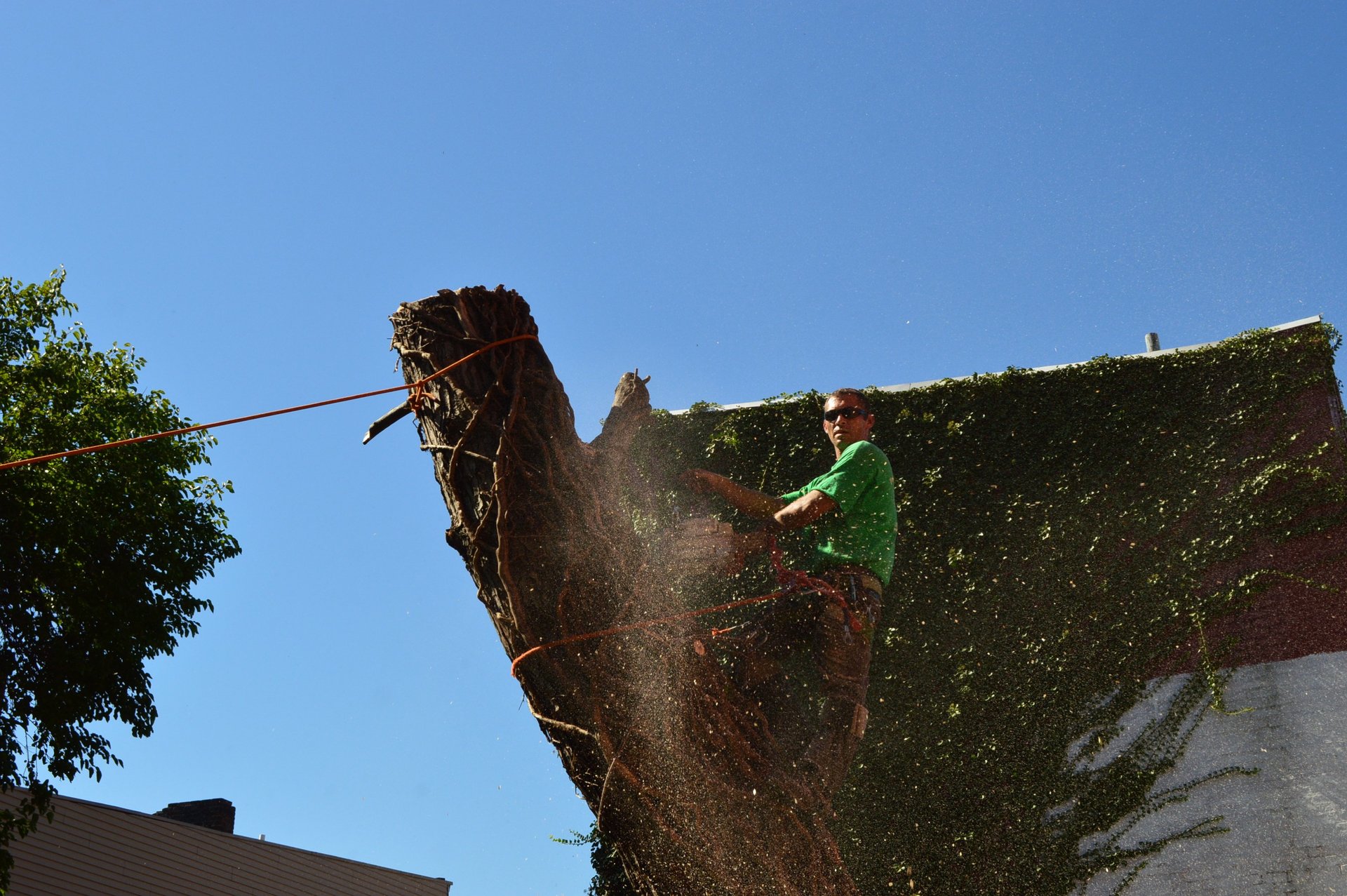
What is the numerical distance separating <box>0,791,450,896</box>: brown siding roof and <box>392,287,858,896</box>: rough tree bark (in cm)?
835

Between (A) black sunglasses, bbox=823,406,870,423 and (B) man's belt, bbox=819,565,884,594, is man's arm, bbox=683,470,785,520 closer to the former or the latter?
(B) man's belt, bbox=819,565,884,594

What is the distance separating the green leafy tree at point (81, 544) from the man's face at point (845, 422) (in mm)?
7378

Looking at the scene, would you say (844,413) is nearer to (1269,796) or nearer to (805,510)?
(805,510)

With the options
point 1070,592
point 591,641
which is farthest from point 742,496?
point 1070,592

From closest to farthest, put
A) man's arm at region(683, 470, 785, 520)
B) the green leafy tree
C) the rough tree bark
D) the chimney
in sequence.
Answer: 1. the rough tree bark
2. man's arm at region(683, 470, 785, 520)
3. the green leafy tree
4. the chimney

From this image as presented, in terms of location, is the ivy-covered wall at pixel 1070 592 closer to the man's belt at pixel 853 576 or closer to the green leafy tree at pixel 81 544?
the man's belt at pixel 853 576

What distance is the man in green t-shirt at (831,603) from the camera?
4305 mm

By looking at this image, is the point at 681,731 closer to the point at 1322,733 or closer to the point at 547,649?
the point at 547,649

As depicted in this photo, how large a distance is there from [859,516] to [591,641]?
1.20 meters

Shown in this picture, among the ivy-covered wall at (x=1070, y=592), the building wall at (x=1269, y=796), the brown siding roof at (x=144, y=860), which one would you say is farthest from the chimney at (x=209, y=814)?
the building wall at (x=1269, y=796)

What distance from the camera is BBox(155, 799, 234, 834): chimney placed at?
13297mm

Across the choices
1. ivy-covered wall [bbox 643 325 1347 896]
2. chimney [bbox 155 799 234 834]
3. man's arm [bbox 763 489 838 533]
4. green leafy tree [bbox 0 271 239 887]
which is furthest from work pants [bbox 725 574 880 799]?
chimney [bbox 155 799 234 834]

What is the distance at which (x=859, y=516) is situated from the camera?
4.54m

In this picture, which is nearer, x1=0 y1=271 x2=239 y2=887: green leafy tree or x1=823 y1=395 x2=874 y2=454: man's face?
x1=823 y1=395 x2=874 y2=454: man's face
